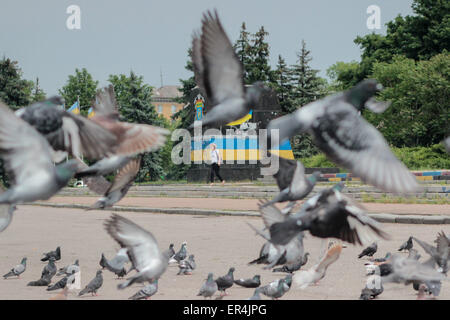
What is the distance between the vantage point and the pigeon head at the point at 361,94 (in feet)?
5.82

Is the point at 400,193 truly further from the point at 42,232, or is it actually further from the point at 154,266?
the point at 42,232

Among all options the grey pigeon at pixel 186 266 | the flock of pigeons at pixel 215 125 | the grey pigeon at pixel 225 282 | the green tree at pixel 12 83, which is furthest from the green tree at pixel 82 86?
the grey pigeon at pixel 186 266

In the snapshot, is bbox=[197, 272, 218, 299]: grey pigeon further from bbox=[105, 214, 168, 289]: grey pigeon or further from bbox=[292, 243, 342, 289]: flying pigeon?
bbox=[105, 214, 168, 289]: grey pigeon

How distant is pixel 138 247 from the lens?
2266 mm

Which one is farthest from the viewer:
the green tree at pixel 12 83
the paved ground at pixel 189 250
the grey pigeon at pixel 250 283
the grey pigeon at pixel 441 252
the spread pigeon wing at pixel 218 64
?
the paved ground at pixel 189 250

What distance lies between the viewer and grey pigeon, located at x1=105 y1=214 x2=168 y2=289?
2.21 meters

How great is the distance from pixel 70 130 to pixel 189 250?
13.0 meters

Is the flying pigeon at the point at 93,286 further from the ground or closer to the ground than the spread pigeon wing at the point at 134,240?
closer to the ground

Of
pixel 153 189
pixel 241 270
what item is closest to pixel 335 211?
pixel 241 270

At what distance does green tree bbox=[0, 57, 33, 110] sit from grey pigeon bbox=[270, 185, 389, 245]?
52.8 inches

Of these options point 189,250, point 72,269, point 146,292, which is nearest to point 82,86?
point 146,292

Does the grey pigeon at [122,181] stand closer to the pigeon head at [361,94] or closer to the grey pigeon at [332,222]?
the grey pigeon at [332,222]

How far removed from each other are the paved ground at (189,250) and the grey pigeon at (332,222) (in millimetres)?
2047
